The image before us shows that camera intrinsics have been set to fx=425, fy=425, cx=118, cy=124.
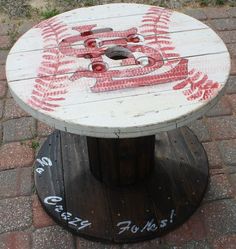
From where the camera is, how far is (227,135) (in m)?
2.81

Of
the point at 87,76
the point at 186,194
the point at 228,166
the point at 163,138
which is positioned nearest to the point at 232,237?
the point at 186,194

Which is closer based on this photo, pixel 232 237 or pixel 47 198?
pixel 232 237

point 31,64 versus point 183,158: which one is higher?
point 31,64

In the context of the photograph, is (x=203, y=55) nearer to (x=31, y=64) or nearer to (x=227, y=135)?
(x=31, y=64)

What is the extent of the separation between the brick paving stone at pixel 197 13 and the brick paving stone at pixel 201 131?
149cm

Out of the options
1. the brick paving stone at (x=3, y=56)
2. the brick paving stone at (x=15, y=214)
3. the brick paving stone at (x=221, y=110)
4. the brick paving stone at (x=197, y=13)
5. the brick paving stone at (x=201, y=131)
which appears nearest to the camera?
the brick paving stone at (x=15, y=214)

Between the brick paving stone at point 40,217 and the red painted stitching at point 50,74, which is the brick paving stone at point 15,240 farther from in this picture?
the red painted stitching at point 50,74

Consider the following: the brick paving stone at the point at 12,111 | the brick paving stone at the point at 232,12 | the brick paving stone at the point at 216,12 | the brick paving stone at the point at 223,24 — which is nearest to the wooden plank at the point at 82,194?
the brick paving stone at the point at 12,111

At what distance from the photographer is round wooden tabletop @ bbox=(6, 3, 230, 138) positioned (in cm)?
165

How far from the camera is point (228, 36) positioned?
148 inches

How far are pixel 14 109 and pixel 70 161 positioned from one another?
0.72 meters

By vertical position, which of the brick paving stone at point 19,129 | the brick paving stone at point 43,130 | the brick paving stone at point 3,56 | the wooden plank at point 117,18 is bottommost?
the brick paving stone at point 43,130

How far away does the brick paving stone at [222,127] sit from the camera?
281 cm

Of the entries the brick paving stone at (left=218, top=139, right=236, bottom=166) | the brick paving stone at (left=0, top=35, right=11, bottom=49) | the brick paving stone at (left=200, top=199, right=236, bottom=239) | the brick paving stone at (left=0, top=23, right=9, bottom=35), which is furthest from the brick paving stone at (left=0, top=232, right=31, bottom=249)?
the brick paving stone at (left=0, top=23, right=9, bottom=35)
